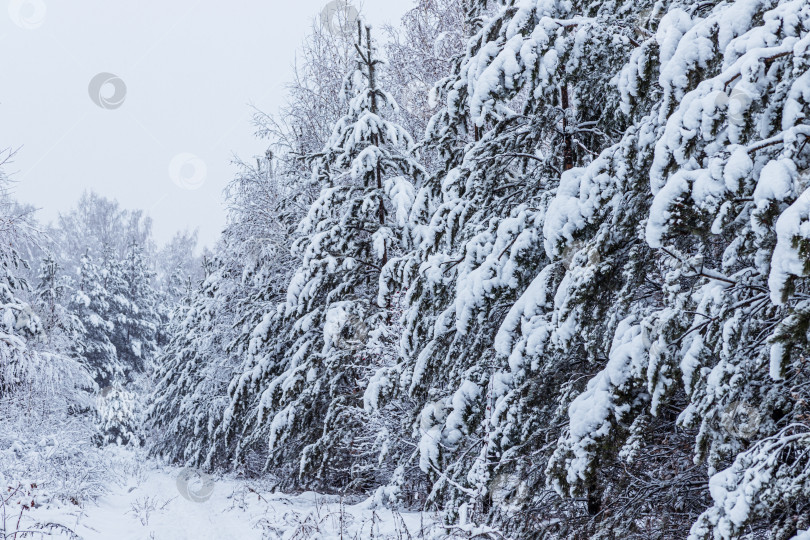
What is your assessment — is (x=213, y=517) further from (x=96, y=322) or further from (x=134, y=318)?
(x=134, y=318)

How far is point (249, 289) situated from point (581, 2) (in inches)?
382

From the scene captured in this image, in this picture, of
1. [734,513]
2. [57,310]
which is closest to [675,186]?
[734,513]

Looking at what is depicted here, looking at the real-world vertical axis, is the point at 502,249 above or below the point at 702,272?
above

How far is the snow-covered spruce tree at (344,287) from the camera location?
27.8 ft

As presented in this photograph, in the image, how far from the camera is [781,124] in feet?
8.55

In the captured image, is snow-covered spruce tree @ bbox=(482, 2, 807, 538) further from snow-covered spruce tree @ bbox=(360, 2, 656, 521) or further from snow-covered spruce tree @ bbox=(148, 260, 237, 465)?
snow-covered spruce tree @ bbox=(148, 260, 237, 465)

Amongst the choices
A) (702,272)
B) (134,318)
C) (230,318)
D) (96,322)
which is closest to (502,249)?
(702,272)

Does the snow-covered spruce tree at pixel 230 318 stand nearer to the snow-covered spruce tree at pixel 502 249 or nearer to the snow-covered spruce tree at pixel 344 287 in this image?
the snow-covered spruce tree at pixel 344 287

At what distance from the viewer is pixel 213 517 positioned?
363 inches

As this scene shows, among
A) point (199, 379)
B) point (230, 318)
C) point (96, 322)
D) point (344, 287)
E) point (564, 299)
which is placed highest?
point (96, 322)

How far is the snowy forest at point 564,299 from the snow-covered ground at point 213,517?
0.41ft

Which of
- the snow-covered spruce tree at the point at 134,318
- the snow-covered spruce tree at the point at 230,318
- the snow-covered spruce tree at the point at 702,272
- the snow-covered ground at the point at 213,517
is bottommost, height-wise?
the snow-covered ground at the point at 213,517

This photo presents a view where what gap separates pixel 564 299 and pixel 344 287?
5.64m

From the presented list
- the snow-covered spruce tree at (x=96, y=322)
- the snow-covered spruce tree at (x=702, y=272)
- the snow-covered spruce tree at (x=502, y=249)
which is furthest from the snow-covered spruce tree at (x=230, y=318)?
the snow-covered spruce tree at (x=96, y=322)
